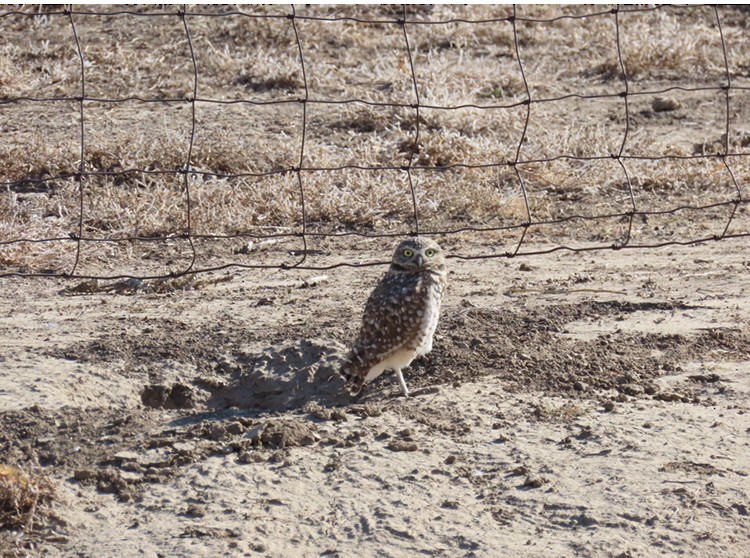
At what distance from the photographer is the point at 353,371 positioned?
6035 mm

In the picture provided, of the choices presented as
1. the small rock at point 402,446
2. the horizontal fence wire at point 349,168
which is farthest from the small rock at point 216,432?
the horizontal fence wire at point 349,168

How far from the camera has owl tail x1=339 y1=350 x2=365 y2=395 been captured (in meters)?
5.99

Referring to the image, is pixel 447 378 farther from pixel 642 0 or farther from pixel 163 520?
pixel 642 0

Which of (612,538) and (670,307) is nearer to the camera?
(612,538)

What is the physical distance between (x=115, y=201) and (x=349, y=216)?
6.08ft

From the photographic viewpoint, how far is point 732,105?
12.0m

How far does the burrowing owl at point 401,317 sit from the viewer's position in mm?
5965

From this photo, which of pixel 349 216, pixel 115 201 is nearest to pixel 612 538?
pixel 349 216

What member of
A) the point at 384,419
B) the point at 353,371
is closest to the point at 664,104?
the point at 353,371

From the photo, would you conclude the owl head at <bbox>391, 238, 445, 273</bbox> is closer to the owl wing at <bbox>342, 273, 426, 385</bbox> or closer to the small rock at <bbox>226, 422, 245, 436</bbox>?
the owl wing at <bbox>342, 273, 426, 385</bbox>

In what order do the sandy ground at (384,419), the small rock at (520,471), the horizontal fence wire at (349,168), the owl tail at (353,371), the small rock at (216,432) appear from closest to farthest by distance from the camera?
the sandy ground at (384,419), the small rock at (520,471), the small rock at (216,432), the owl tail at (353,371), the horizontal fence wire at (349,168)

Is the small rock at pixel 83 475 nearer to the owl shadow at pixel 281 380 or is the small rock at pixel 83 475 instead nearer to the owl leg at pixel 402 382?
the owl shadow at pixel 281 380

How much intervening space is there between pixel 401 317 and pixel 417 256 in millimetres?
404

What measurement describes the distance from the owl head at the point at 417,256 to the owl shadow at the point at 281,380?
616 millimetres
